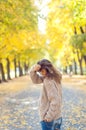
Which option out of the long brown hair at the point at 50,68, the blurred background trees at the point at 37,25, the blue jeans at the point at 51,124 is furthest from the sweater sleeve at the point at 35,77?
the blurred background trees at the point at 37,25

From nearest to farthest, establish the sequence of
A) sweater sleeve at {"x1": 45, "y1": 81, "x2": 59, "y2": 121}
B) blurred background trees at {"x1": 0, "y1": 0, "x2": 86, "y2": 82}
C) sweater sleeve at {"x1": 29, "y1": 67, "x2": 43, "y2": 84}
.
Result: sweater sleeve at {"x1": 45, "y1": 81, "x2": 59, "y2": 121} → sweater sleeve at {"x1": 29, "y1": 67, "x2": 43, "y2": 84} → blurred background trees at {"x1": 0, "y1": 0, "x2": 86, "y2": 82}

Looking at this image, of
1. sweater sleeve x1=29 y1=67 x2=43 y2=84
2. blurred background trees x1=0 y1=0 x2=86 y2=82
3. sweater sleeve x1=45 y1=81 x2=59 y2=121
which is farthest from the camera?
blurred background trees x1=0 y1=0 x2=86 y2=82

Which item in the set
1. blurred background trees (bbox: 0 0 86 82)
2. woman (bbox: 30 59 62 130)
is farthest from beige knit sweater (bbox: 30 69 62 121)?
blurred background trees (bbox: 0 0 86 82)

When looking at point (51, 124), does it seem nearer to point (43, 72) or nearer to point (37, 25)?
point (43, 72)

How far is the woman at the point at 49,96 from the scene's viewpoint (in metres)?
5.84

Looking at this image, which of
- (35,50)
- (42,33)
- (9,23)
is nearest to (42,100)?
(9,23)

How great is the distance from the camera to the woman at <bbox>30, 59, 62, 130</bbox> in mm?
5836

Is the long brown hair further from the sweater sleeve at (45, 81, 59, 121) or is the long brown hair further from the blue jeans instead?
the blue jeans

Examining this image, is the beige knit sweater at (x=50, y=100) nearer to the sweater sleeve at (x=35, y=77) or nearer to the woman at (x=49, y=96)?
the woman at (x=49, y=96)

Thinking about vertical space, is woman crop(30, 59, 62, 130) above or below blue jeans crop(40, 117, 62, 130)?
above

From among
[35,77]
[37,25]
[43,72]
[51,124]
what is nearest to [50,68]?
[43,72]

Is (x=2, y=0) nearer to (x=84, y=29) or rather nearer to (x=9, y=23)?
(x=9, y=23)

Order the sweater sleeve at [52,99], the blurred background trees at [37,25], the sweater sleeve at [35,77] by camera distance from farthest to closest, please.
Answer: the blurred background trees at [37,25] → the sweater sleeve at [35,77] → the sweater sleeve at [52,99]

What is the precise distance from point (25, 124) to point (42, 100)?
581 cm
